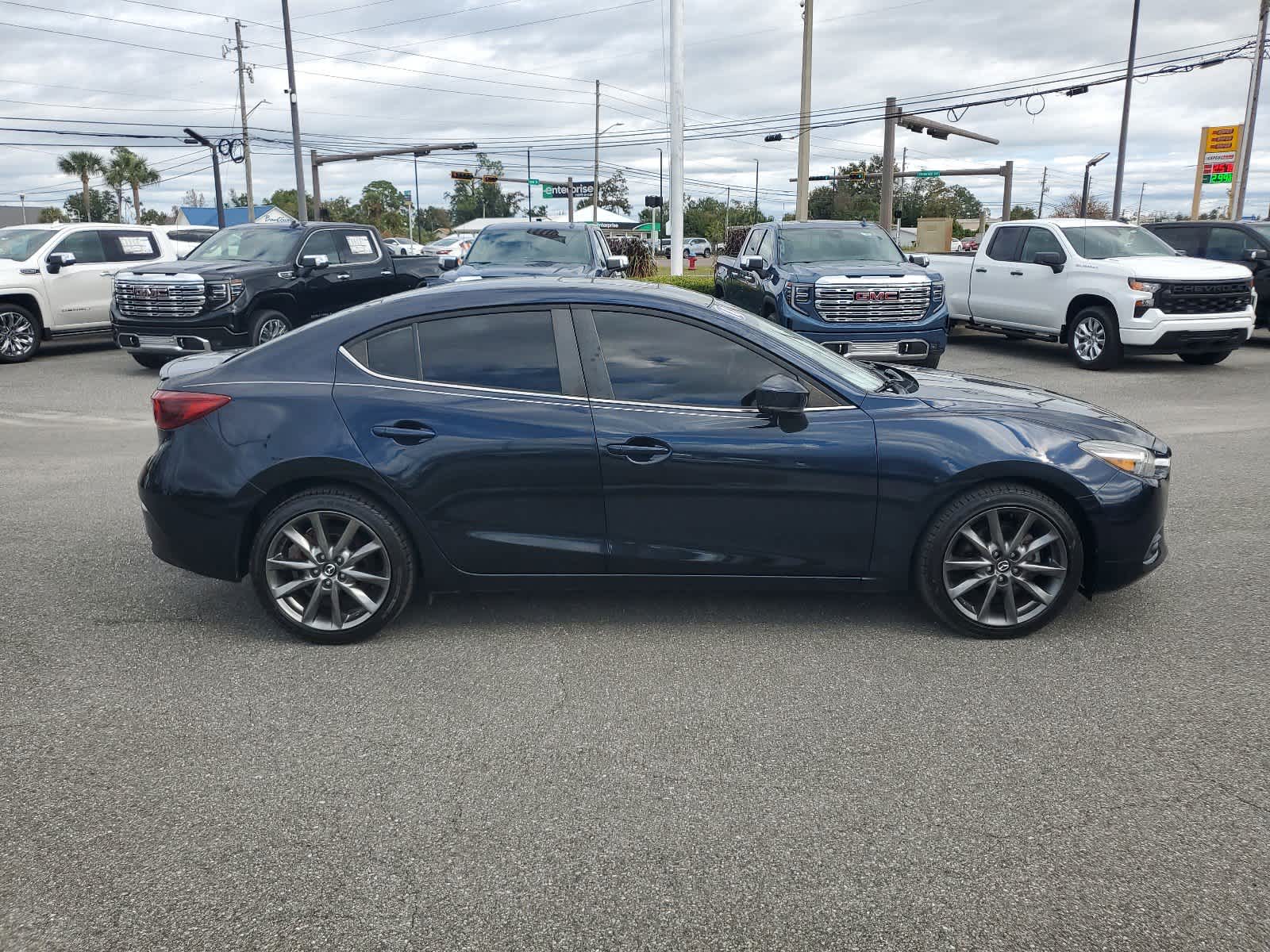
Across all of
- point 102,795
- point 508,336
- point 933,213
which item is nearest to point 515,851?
point 102,795

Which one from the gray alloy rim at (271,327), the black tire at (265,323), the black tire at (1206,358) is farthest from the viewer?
the black tire at (1206,358)

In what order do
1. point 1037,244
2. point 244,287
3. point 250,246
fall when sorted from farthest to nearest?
1. point 1037,244
2. point 250,246
3. point 244,287

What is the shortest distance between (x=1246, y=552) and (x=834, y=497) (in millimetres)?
2900

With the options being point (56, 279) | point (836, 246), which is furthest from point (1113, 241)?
point (56, 279)

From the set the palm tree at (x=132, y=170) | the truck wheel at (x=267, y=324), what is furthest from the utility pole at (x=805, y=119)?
the palm tree at (x=132, y=170)

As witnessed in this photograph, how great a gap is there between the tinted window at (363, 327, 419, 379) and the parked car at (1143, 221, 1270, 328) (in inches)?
584

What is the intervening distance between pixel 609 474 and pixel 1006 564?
177 centimetres

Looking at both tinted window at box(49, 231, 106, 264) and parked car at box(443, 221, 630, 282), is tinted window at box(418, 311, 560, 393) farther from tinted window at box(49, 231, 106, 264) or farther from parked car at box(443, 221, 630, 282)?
tinted window at box(49, 231, 106, 264)

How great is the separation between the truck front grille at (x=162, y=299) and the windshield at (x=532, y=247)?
3416mm

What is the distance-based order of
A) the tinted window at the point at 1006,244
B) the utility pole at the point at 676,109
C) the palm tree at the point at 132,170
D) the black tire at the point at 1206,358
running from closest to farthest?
the black tire at the point at 1206,358 < the tinted window at the point at 1006,244 < the utility pole at the point at 676,109 < the palm tree at the point at 132,170

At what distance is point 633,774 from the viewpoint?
3.52m

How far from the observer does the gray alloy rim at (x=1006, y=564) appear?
456 cm

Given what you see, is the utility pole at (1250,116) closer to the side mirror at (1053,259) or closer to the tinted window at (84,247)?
the side mirror at (1053,259)

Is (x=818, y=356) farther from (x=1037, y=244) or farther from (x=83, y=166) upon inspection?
(x=83, y=166)
